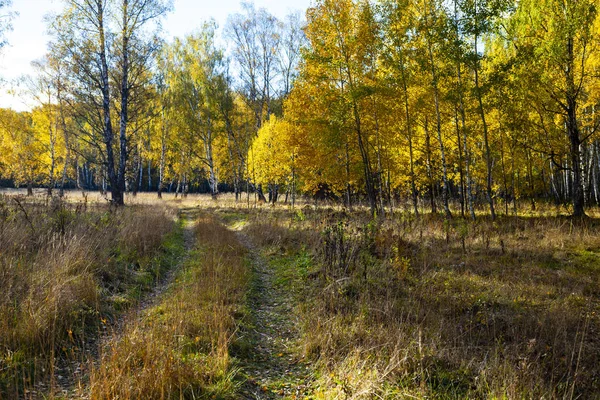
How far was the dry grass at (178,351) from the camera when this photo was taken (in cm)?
278

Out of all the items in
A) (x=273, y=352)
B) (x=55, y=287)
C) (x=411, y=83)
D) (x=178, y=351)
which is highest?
(x=411, y=83)

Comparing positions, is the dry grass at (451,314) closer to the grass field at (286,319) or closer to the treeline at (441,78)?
the grass field at (286,319)

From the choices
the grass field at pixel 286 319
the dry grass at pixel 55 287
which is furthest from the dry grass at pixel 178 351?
the dry grass at pixel 55 287

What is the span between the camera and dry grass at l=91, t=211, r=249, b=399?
9.12ft

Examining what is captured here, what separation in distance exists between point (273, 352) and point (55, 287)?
2.81 meters

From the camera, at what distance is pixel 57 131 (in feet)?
94.3

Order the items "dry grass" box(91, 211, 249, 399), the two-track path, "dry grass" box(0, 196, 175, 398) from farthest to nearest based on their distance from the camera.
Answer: the two-track path, "dry grass" box(0, 196, 175, 398), "dry grass" box(91, 211, 249, 399)

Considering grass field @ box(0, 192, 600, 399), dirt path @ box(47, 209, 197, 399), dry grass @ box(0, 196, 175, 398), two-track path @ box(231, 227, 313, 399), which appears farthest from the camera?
two-track path @ box(231, 227, 313, 399)

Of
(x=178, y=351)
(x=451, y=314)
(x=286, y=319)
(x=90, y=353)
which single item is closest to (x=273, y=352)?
(x=286, y=319)

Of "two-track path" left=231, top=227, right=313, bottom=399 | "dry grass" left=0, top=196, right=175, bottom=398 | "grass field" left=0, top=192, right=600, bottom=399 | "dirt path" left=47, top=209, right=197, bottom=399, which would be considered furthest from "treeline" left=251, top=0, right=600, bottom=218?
"dirt path" left=47, top=209, right=197, bottom=399

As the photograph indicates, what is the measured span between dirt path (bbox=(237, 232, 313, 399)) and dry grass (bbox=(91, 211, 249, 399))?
11.2 inches

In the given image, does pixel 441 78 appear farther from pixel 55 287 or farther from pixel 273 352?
pixel 55 287

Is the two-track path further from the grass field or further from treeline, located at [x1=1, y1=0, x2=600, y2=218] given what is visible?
treeline, located at [x1=1, y1=0, x2=600, y2=218]

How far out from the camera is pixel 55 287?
414 cm
